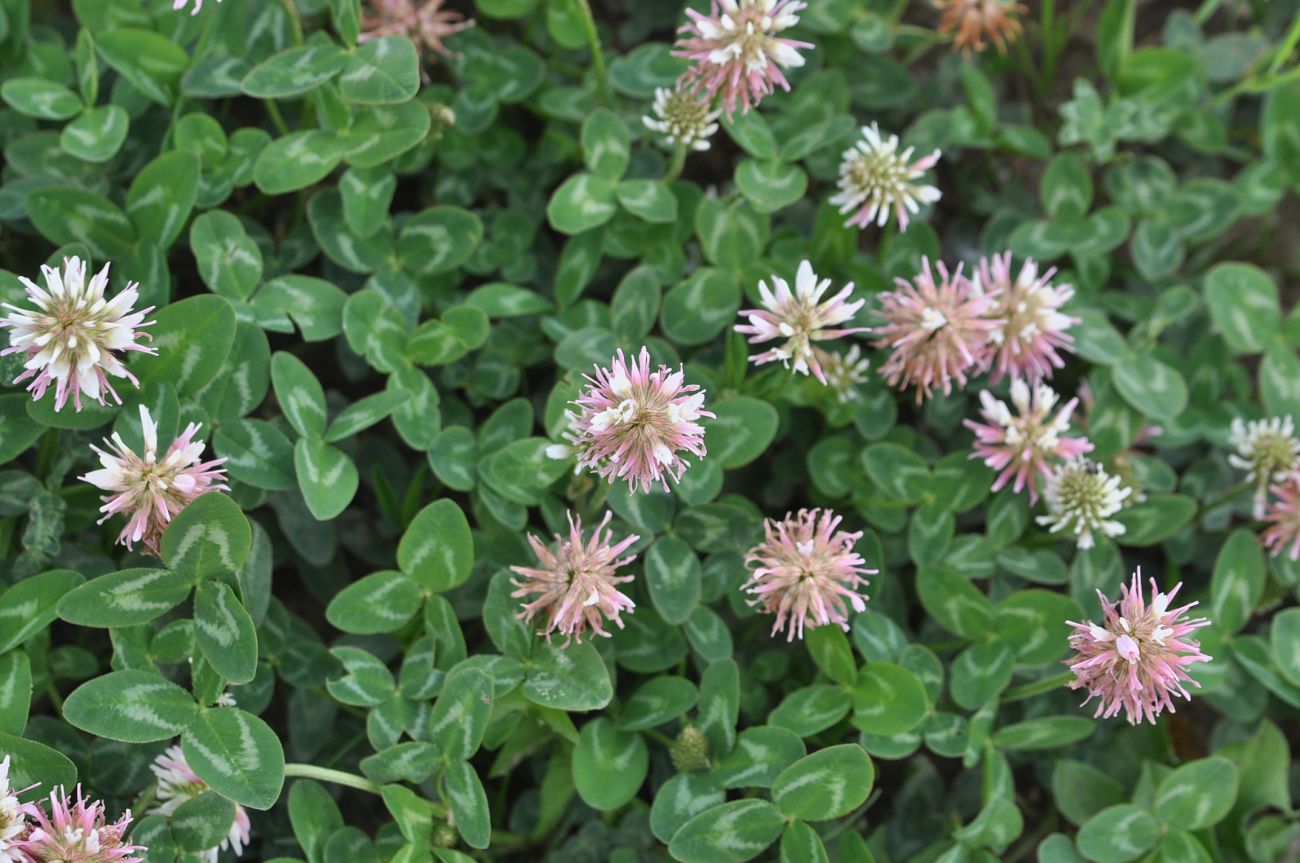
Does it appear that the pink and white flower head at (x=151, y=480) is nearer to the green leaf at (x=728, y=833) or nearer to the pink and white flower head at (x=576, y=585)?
the pink and white flower head at (x=576, y=585)

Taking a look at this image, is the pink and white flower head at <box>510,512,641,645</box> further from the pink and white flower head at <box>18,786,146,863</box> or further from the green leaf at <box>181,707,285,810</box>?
the pink and white flower head at <box>18,786,146,863</box>

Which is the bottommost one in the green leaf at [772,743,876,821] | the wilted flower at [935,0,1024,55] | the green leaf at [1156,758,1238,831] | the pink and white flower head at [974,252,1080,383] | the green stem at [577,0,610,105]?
the green leaf at [772,743,876,821]

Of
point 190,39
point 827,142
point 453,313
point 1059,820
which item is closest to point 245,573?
point 453,313

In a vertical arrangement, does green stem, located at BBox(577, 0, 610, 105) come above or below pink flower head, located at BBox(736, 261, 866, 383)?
above

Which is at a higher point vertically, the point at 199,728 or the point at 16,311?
the point at 16,311

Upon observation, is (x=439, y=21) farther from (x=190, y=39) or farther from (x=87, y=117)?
(x=87, y=117)

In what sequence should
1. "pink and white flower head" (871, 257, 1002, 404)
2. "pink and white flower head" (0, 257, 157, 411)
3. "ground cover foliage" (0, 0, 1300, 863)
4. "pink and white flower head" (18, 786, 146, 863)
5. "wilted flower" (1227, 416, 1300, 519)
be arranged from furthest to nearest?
1. "wilted flower" (1227, 416, 1300, 519)
2. "pink and white flower head" (871, 257, 1002, 404)
3. "ground cover foliage" (0, 0, 1300, 863)
4. "pink and white flower head" (0, 257, 157, 411)
5. "pink and white flower head" (18, 786, 146, 863)

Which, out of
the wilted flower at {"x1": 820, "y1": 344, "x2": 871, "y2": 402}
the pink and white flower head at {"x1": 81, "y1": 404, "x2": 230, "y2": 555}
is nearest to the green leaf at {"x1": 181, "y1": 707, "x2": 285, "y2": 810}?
the pink and white flower head at {"x1": 81, "y1": 404, "x2": 230, "y2": 555}
